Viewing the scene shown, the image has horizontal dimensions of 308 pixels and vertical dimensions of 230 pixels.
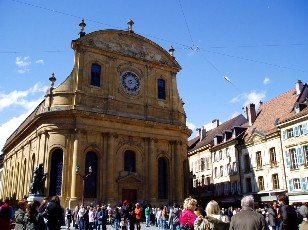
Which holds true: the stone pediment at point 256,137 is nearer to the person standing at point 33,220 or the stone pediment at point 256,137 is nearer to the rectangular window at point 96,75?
the rectangular window at point 96,75

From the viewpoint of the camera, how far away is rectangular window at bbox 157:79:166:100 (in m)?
34.0

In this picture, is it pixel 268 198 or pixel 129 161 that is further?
pixel 268 198

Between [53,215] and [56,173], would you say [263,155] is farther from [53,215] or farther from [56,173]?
[53,215]

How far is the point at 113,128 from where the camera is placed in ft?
96.6

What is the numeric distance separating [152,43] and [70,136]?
43.7 ft

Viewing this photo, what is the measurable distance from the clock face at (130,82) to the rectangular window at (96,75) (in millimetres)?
2400

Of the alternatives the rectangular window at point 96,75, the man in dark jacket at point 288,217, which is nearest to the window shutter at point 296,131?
the rectangular window at point 96,75

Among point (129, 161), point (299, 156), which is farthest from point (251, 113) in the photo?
point (129, 161)

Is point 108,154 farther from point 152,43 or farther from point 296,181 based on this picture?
point 296,181

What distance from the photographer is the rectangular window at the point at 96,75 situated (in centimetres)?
3048

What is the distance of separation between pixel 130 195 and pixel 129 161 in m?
3.05

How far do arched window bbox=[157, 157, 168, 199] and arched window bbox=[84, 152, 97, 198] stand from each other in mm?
6469

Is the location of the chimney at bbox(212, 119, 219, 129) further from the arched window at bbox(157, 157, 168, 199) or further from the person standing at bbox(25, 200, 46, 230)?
the person standing at bbox(25, 200, 46, 230)

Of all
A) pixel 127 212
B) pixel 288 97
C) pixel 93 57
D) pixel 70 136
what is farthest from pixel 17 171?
pixel 288 97
